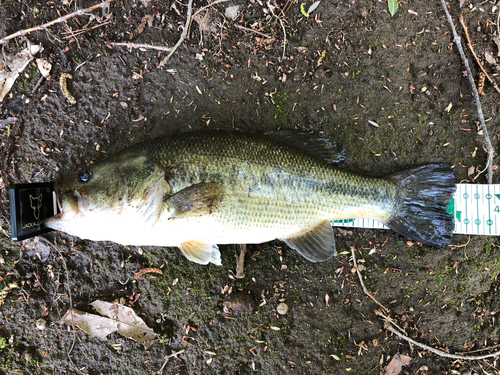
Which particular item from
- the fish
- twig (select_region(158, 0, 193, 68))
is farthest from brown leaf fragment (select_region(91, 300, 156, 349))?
twig (select_region(158, 0, 193, 68))

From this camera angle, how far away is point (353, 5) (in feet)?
11.4

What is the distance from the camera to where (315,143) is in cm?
324

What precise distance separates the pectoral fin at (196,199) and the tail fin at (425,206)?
1.82 m

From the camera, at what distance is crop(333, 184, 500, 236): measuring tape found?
133 inches

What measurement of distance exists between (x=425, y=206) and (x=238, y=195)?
1.96 meters

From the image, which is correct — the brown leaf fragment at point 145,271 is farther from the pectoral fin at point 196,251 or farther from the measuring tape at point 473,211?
the measuring tape at point 473,211

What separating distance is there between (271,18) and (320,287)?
3009 mm

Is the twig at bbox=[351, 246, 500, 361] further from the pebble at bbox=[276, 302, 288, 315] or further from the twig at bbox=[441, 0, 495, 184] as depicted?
the twig at bbox=[441, 0, 495, 184]

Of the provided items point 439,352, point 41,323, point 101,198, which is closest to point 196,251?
point 101,198

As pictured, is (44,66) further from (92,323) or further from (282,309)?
(282,309)

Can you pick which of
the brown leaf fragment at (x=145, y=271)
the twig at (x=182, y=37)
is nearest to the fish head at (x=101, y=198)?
the brown leaf fragment at (x=145, y=271)

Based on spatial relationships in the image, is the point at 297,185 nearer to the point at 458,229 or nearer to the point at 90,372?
Result: the point at 458,229

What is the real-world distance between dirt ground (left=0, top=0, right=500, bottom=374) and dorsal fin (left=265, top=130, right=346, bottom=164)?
0.31 metres

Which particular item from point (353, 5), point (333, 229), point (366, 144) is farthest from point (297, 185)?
point (353, 5)
